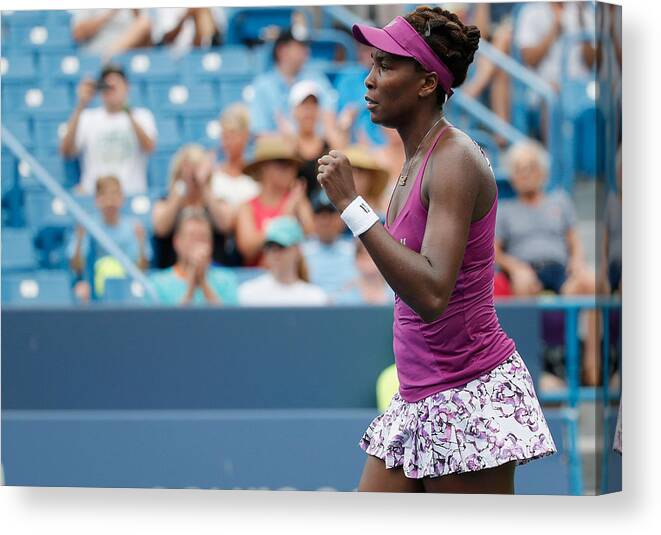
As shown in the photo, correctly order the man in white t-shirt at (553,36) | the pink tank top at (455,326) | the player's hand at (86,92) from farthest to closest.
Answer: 1. the player's hand at (86,92)
2. the man in white t-shirt at (553,36)
3. the pink tank top at (455,326)

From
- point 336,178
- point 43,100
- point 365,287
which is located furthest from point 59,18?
point 336,178

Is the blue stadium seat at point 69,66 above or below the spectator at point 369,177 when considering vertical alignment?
above

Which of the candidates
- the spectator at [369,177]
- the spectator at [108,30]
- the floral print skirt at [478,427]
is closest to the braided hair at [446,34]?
the floral print skirt at [478,427]

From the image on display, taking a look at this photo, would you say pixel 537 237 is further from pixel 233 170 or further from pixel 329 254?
pixel 233 170

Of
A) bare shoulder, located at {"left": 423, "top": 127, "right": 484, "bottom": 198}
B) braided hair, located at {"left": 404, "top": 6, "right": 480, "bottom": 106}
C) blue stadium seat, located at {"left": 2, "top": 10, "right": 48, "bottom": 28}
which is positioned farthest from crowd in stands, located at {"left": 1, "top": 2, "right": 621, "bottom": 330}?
bare shoulder, located at {"left": 423, "top": 127, "right": 484, "bottom": 198}

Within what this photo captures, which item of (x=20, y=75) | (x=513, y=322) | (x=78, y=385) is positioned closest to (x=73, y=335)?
(x=78, y=385)

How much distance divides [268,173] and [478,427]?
12.4 ft

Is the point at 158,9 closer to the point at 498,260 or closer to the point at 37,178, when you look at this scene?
the point at 37,178

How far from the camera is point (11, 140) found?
21.1ft

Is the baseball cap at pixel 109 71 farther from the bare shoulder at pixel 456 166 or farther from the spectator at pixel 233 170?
the bare shoulder at pixel 456 166

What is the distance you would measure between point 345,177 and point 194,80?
13.1 ft

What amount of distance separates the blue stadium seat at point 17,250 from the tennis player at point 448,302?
144 inches

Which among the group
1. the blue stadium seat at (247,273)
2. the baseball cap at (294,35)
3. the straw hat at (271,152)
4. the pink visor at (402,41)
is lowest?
the blue stadium seat at (247,273)

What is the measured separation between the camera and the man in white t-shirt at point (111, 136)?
6605 millimetres
